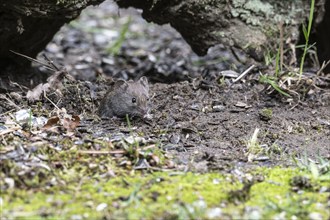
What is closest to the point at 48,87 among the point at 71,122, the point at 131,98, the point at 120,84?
the point at 120,84

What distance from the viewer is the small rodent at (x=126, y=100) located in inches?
213

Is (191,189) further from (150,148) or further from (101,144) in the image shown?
(101,144)

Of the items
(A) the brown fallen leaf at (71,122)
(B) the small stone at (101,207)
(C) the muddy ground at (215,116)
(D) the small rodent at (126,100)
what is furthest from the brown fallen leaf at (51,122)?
(B) the small stone at (101,207)

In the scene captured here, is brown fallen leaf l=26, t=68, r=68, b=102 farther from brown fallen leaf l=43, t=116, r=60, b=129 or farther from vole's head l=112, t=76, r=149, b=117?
brown fallen leaf l=43, t=116, r=60, b=129

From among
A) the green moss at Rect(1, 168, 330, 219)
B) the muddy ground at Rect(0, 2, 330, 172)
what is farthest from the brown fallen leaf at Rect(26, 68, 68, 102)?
the green moss at Rect(1, 168, 330, 219)

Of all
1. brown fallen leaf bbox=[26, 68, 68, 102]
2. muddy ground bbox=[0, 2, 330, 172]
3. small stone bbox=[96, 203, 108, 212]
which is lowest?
muddy ground bbox=[0, 2, 330, 172]

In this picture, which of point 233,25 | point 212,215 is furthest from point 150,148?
point 233,25

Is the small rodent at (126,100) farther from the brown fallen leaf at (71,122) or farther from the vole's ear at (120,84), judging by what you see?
the brown fallen leaf at (71,122)

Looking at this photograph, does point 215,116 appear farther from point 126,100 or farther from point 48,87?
point 48,87

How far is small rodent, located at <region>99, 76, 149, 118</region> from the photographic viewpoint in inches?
213

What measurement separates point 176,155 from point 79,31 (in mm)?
6199

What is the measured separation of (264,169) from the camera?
409cm

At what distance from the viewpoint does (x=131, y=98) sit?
5.57 metres

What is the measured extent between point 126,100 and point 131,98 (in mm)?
50
